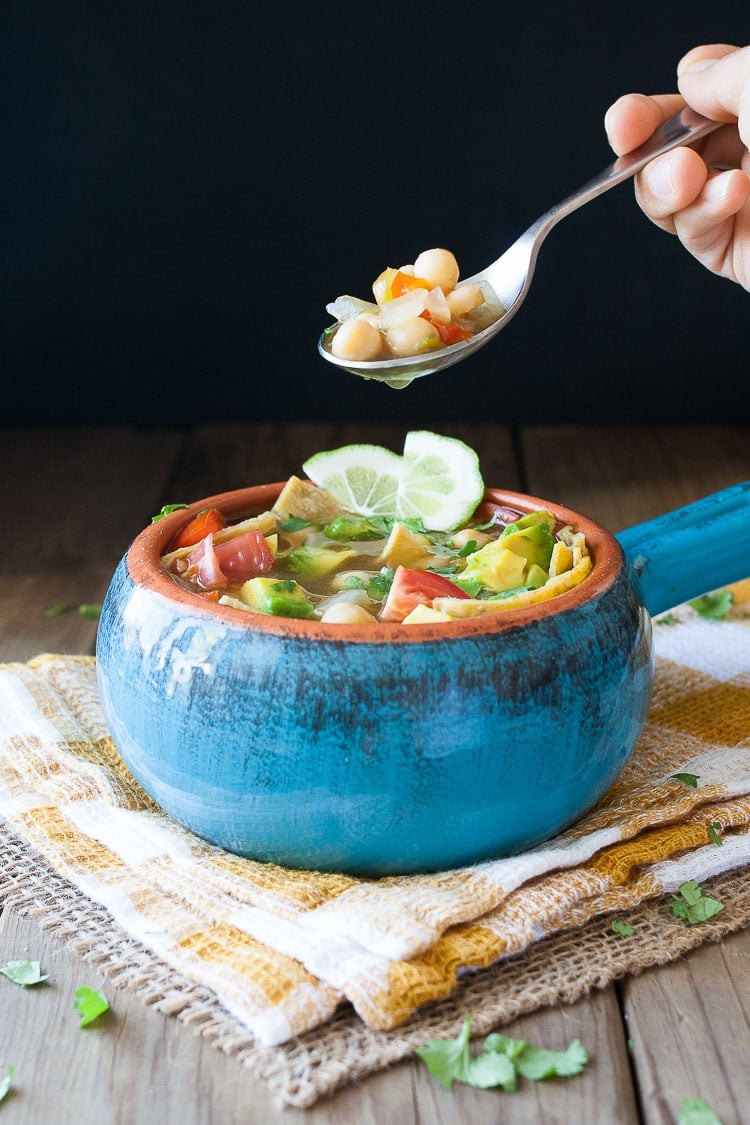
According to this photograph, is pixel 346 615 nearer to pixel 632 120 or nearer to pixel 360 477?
pixel 360 477

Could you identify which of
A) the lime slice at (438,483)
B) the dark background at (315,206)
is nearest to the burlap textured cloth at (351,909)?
the lime slice at (438,483)

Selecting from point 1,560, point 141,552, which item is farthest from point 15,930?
point 1,560

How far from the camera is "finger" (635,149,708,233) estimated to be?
1.67 meters

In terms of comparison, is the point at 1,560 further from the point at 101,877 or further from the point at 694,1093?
the point at 694,1093

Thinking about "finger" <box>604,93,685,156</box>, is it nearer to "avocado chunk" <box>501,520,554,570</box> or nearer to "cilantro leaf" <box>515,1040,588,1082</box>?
"avocado chunk" <box>501,520,554,570</box>

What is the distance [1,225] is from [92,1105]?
2.67 meters

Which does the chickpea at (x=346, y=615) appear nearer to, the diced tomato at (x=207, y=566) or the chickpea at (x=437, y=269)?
the diced tomato at (x=207, y=566)

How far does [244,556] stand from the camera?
1.47m

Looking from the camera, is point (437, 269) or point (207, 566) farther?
point (437, 269)

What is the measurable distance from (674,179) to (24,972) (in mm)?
Result: 1193

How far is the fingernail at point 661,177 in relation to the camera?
168 centimetres

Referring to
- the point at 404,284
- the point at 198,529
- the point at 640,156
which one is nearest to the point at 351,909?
the point at 198,529

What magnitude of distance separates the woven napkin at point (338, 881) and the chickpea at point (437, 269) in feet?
2.00

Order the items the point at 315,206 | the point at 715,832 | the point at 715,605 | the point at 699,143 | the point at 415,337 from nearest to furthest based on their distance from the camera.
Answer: the point at 715,832 → the point at 415,337 → the point at 699,143 → the point at 715,605 → the point at 315,206
